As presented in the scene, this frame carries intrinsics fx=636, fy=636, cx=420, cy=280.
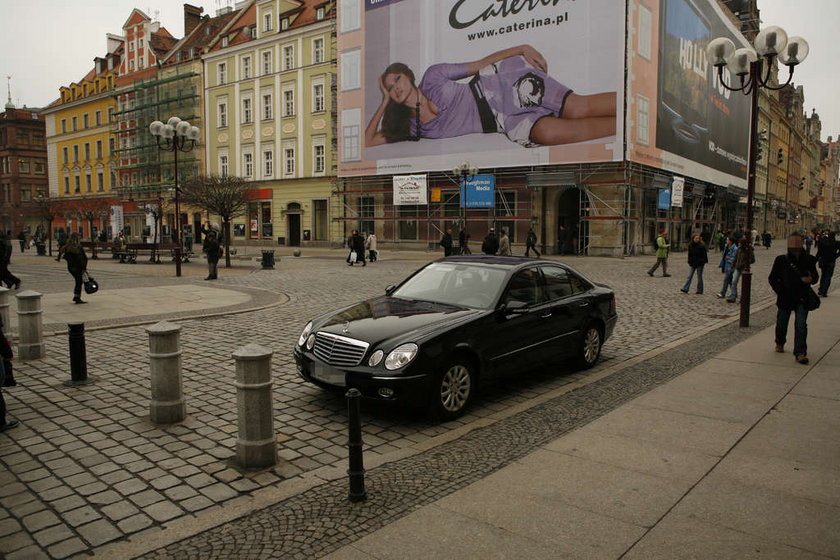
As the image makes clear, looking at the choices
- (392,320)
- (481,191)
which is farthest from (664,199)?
(392,320)

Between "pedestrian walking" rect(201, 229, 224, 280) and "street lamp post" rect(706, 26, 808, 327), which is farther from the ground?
"street lamp post" rect(706, 26, 808, 327)

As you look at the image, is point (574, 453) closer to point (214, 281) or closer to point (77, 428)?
point (77, 428)

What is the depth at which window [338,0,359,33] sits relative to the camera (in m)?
42.9

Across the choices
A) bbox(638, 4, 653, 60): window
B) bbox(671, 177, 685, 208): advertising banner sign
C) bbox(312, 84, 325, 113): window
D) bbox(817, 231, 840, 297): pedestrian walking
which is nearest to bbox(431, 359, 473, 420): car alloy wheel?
bbox(817, 231, 840, 297): pedestrian walking

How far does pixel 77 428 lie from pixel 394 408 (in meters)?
2.84

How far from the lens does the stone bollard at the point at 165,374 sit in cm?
552

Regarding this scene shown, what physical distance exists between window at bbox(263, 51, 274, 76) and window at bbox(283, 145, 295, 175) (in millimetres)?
6480

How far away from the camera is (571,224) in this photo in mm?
39188

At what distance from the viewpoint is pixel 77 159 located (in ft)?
240

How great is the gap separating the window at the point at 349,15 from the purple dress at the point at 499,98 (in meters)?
7.71

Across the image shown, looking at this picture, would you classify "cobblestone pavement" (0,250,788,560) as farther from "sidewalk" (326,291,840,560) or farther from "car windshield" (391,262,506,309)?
"car windshield" (391,262,506,309)

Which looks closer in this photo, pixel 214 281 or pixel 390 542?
pixel 390 542

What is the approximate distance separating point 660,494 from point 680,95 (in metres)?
40.7

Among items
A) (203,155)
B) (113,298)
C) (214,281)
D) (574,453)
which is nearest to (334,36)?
(203,155)
